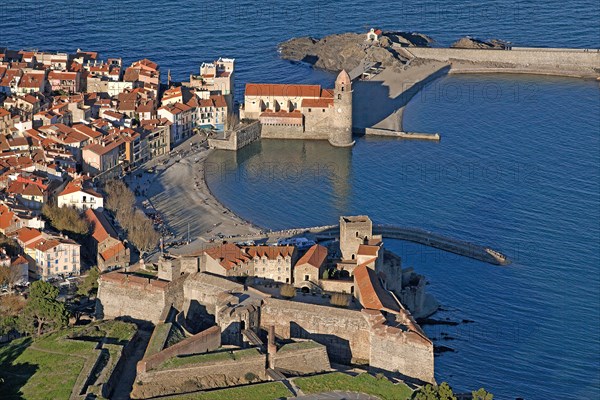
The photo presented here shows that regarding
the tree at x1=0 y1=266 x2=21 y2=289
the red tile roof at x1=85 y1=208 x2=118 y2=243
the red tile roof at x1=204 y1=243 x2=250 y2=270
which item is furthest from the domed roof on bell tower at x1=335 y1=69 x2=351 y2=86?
the tree at x1=0 y1=266 x2=21 y2=289

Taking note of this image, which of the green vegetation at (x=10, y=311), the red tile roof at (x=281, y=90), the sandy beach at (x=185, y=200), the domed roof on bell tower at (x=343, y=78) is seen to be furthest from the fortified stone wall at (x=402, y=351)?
the red tile roof at (x=281, y=90)

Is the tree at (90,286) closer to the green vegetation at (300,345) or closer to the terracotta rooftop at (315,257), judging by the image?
the terracotta rooftop at (315,257)

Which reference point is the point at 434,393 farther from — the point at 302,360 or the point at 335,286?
the point at 335,286

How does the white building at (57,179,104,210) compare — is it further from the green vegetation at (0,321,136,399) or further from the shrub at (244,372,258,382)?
the shrub at (244,372,258,382)

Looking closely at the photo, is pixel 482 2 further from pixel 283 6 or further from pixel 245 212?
pixel 245 212

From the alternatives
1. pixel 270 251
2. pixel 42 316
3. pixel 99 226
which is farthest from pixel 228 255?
pixel 99 226

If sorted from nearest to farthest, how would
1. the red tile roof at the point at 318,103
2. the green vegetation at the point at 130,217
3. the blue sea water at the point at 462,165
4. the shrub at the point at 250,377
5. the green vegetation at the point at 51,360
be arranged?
the green vegetation at the point at 51,360 → the shrub at the point at 250,377 → the blue sea water at the point at 462,165 → the green vegetation at the point at 130,217 → the red tile roof at the point at 318,103
